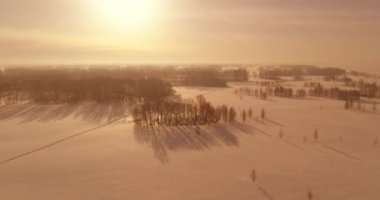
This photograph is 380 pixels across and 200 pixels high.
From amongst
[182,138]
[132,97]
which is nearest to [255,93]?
[132,97]

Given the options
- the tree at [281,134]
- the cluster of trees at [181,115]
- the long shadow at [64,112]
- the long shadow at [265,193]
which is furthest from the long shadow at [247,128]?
the long shadow at [64,112]

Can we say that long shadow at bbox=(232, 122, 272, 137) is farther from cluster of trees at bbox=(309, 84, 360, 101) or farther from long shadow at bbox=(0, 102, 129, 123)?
cluster of trees at bbox=(309, 84, 360, 101)

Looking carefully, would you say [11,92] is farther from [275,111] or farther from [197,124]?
[275,111]

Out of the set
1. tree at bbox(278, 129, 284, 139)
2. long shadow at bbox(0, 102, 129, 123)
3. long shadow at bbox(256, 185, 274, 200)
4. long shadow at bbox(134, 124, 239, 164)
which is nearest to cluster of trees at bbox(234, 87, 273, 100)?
long shadow at bbox(0, 102, 129, 123)

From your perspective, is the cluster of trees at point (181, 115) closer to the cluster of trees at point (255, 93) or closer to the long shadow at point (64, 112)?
the long shadow at point (64, 112)

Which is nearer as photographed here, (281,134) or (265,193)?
(265,193)

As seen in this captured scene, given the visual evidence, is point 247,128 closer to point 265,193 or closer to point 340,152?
point 340,152

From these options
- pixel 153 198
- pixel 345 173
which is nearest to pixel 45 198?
pixel 153 198
